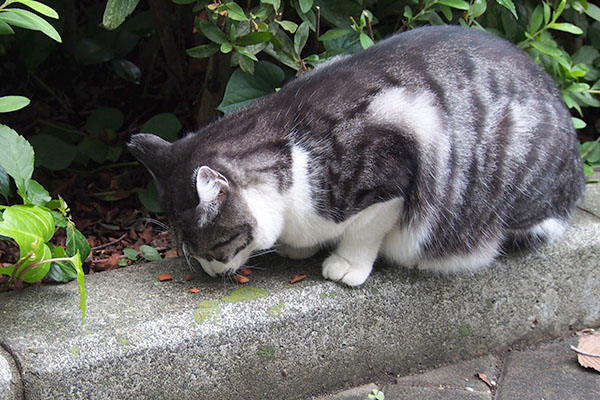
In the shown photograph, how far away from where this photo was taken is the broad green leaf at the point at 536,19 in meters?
2.89

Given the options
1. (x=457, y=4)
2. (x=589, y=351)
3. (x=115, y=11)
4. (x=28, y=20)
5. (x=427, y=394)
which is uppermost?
(x=28, y=20)

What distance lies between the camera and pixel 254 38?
97.3 inches

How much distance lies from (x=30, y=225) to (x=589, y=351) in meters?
1.93

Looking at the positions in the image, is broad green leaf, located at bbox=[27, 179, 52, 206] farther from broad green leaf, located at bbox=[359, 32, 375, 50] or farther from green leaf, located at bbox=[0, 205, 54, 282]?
broad green leaf, located at bbox=[359, 32, 375, 50]

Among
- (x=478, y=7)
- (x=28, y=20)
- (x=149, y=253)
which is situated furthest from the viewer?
(x=478, y=7)

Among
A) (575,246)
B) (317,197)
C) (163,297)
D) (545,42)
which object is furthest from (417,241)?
(545,42)

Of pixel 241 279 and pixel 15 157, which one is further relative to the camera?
pixel 241 279

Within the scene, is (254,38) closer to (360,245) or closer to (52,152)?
(360,245)

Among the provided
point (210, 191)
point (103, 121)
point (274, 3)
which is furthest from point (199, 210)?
point (103, 121)

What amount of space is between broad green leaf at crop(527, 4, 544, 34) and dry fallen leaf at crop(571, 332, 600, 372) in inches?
49.3

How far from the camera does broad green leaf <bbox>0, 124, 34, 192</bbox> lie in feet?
6.75

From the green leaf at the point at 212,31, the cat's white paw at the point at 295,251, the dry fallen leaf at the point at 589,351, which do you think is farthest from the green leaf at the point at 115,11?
the dry fallen leaf at the point at 589,351

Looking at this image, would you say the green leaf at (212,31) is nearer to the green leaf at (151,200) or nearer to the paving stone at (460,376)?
the green leaf at (151,200)

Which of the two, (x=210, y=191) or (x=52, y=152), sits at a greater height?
(x=210, y=191)
